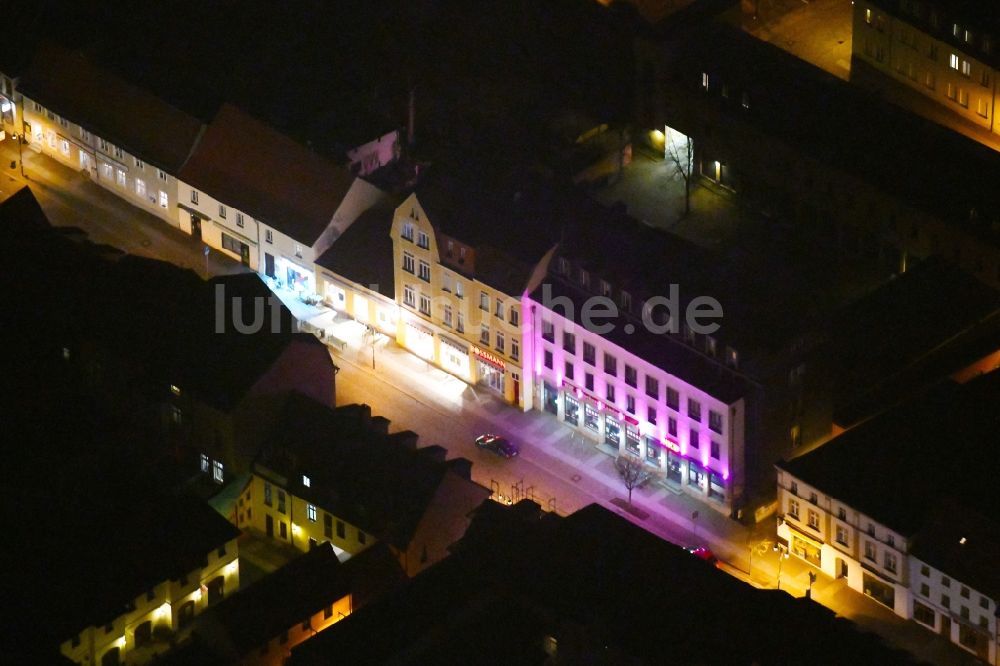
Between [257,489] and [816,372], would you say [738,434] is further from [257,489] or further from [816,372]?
[257,489]

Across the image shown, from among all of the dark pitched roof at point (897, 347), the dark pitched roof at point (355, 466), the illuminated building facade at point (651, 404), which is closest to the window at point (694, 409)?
the illuminated building facade at point (651, 404)

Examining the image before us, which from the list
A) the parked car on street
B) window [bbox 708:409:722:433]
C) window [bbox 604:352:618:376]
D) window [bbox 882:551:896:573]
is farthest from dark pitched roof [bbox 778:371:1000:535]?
the parked car on street

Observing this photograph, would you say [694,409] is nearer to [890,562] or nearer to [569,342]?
[569,342]

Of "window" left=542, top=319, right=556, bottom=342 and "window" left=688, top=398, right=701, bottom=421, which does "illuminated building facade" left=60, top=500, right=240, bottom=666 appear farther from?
"window" left=688, top=398, right=701, bottom=421

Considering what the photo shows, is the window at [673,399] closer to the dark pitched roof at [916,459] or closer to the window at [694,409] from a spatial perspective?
the window at [694,409]

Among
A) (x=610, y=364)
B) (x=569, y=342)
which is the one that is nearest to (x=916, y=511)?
(x=610, y=364)

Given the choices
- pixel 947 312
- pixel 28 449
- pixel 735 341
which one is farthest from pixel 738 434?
pixel 28 449
